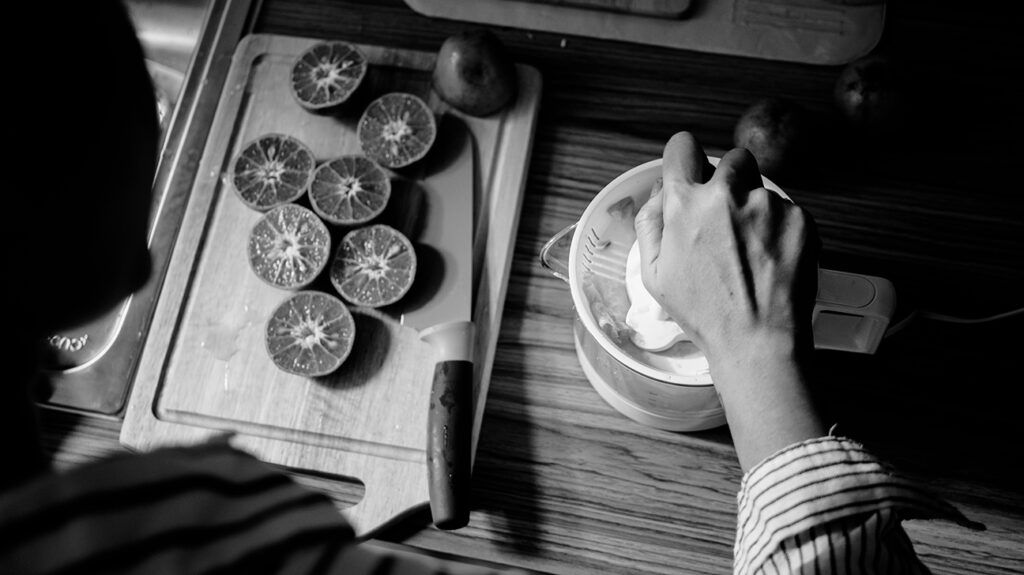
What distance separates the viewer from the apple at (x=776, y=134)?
1.09 m

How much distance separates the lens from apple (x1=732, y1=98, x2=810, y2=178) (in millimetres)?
1091

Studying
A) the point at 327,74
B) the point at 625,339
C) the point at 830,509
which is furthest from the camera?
the point at 327,74

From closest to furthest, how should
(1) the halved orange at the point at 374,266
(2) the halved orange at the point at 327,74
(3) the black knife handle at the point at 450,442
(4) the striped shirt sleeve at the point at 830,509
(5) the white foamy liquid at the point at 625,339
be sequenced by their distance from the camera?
(4) the striped shirt sleeve at the point at 830,509 < (5) the white foamy liquid at the point at 625,339 < (3) the black knife handle at the point at 450,442 < (1) the halved orange at the point at 374,266 < (2) the halved orange at the point at 327,74

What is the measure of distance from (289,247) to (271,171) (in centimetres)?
14

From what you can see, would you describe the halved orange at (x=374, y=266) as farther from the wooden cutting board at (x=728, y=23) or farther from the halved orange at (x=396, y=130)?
the wooden cutting board at (x=728, y=23)

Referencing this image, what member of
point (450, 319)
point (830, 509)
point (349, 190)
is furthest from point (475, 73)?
point (830, 509)

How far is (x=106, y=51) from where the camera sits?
0.53 meters

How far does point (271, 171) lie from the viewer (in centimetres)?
117

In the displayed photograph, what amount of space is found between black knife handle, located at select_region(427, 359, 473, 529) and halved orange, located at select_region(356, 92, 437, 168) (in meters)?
0.34

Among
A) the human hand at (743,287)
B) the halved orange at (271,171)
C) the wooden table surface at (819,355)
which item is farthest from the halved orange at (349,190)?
the human hand at (743,287)

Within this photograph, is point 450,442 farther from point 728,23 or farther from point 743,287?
point 728,23

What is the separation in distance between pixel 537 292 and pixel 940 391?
59cm

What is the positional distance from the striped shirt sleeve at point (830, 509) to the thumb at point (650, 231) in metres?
0.23

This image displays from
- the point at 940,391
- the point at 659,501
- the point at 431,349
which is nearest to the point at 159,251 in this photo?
the point at 431,349
